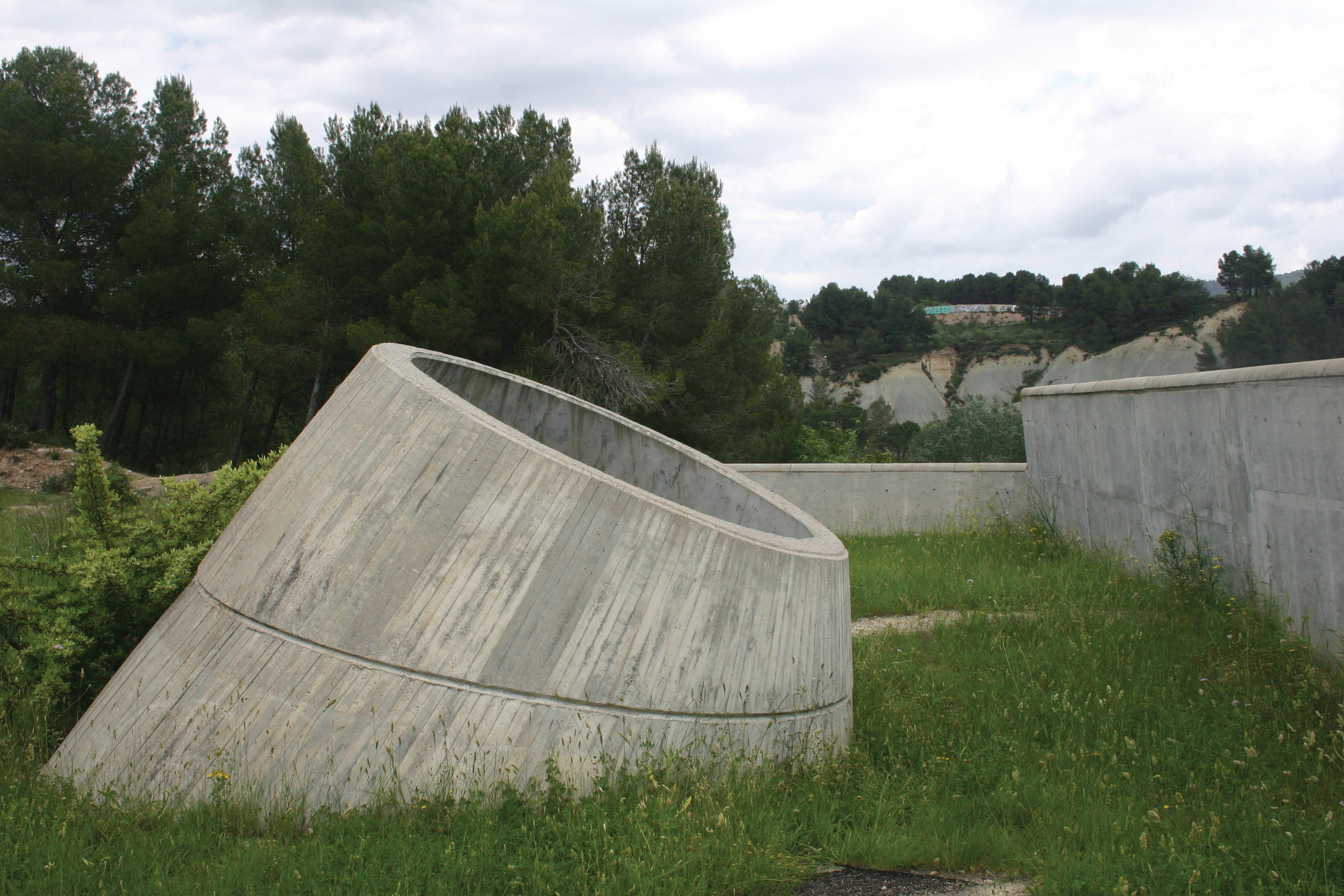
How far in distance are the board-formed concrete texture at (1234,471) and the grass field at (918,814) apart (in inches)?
20.3

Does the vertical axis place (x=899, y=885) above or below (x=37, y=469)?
below

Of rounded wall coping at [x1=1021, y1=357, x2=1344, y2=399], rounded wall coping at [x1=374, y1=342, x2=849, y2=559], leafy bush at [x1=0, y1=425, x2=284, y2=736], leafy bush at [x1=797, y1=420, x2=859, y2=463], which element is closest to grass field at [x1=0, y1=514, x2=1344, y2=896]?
leafy bush at [x1=0, y1=425, x2=284, y2=736]

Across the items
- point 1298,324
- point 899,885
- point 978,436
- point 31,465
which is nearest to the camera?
point 899,885

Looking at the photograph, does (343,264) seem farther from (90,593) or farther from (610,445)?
(90,593)

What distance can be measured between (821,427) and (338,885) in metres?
30.7

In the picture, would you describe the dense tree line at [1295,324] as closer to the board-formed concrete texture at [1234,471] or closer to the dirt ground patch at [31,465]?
the board-formed concrete texture at [1234,471]

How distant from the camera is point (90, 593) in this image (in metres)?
4.05

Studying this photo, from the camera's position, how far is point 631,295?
2220 centimetres

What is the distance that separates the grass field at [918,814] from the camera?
2.65 m

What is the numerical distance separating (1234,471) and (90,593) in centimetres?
686

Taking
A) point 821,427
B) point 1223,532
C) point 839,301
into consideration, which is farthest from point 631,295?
point 839,301

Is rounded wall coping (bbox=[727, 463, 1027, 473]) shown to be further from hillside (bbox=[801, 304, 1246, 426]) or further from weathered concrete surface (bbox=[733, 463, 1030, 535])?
hillside (bbox=[801, 304, 1246, 426])

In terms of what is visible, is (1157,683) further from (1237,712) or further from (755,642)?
(755,642)

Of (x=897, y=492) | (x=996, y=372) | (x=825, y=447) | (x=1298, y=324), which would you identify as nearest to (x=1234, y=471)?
(x=897, y=492)
